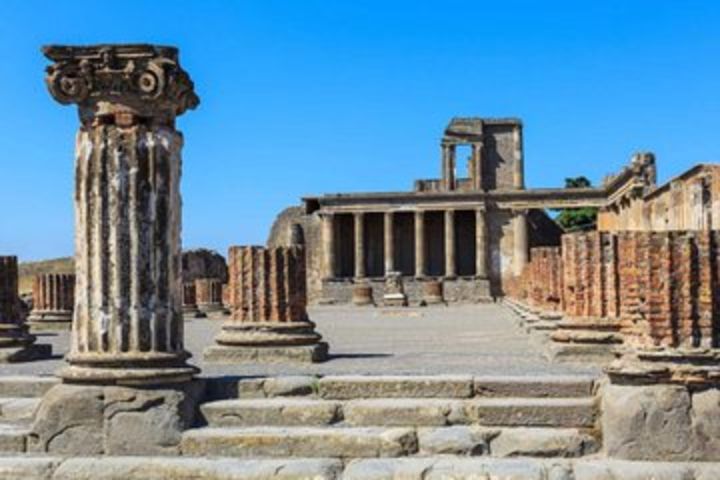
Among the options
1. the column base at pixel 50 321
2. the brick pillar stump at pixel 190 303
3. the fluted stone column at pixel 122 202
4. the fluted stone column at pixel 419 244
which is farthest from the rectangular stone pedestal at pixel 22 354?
the fluted stone column at pixel 419 244

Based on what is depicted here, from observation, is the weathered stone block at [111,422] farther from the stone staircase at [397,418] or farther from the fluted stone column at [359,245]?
the fluted stone column at [359,245]

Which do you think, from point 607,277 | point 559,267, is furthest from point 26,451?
point 559,267

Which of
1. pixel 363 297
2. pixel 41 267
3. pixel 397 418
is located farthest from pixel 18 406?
pixel 41 267

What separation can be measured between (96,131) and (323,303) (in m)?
42.6

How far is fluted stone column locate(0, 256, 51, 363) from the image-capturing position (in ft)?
39.8

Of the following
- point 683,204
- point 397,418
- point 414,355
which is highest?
point 683,204

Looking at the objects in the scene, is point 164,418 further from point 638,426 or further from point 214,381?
point 638,426

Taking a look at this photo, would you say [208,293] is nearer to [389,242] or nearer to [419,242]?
[389,242]

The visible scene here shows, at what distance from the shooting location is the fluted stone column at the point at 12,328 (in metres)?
12.1

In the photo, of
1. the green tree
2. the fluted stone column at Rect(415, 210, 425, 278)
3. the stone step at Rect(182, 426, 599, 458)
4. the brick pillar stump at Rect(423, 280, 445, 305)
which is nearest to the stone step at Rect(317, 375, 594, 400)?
the stone step at Rect(182, 426, 599, 458)

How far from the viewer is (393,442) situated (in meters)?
7.12

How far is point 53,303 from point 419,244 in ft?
118

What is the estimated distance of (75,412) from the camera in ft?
24.3

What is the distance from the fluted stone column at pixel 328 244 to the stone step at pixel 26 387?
1861 inches
